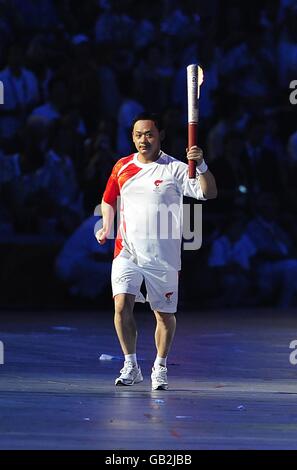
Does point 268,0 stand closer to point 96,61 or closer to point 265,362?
point 96,61

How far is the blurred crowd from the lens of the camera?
17250 mm

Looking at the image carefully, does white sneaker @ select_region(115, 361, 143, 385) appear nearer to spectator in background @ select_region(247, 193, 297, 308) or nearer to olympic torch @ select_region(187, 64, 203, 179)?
olympic torch @ select_region(187, 64, 203, 179)

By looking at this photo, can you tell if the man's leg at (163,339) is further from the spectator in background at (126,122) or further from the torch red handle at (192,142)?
the spectator in background at (126,122)

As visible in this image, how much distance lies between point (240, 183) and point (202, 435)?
10.4m

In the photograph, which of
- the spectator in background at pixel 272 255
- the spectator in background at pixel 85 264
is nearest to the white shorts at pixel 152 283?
the spectator in background at pixel 85 264

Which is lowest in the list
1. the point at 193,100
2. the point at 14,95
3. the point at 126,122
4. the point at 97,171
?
the point at 193,100

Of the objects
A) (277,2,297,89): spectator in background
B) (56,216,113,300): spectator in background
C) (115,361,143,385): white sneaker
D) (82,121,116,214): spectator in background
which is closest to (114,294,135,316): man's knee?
(115,361,143,385): white sneaker

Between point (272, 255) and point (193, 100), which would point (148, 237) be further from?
point (272, 255)

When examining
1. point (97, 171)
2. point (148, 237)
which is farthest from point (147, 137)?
point (97, 171)

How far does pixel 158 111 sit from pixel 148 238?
8.35m

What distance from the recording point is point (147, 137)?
1046 cm

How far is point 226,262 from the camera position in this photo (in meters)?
17.2

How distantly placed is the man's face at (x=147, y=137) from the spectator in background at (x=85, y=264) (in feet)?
20.4
